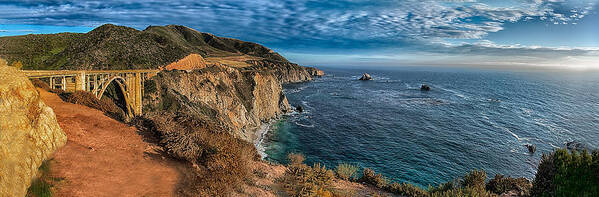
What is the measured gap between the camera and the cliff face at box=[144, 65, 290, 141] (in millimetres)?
31672

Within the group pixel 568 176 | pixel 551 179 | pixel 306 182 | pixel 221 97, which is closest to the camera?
pixel 568 176

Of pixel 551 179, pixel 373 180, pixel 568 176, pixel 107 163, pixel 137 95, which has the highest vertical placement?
pixel 137 95

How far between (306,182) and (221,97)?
105 feet

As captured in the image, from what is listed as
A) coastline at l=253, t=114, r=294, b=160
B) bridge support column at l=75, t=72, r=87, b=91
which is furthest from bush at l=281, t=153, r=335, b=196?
coastline at l=253, t=114, r=294, b=160

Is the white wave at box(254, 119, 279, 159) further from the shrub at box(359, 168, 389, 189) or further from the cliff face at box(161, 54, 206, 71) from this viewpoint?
the cliff face at box(161, 54, 206, 71)

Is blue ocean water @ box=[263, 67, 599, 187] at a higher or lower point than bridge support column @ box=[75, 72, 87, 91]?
lower

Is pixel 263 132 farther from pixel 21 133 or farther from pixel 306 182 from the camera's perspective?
pixel 21 133

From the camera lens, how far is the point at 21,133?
22.7ft

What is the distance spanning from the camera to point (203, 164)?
9914 millimetres

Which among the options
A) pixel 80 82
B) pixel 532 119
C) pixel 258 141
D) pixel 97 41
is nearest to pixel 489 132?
pixel 532 119

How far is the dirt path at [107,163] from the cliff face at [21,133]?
0.69 m

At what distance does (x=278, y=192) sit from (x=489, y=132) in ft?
146

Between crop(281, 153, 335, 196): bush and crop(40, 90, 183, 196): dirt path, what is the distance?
4.29 meters

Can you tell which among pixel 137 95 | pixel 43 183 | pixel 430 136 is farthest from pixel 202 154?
pixel 430 136
